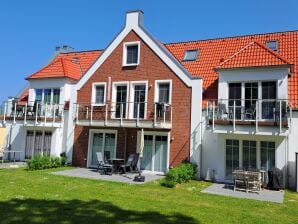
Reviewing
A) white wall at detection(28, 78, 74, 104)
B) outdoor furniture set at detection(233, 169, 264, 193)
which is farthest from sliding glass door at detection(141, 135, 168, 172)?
white wall at detection(28, 78, 74, 104)

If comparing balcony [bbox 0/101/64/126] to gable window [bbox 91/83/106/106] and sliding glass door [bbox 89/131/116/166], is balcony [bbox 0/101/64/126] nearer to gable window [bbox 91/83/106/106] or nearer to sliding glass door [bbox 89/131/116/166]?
gable window [bbox 91/83/106/106]

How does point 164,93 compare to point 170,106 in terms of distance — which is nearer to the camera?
point 170,106

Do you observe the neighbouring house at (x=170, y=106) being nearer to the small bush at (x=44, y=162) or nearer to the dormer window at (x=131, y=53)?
the dormer window at (x=131, y=53)

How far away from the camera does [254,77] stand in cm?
1752

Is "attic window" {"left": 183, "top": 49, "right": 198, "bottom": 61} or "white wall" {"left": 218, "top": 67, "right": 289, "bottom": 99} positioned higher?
"attic window" {"left": 183, "top": 49, "right": 198, "bottom": 61}

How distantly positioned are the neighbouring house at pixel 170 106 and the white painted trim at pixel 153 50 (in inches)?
2.5

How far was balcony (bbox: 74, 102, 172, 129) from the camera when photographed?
18.5 metres

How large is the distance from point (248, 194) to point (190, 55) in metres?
12.0

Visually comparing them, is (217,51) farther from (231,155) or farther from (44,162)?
(44,162)

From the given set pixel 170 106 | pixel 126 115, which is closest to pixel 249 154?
pixel 170 106

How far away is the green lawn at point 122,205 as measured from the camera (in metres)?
9.39

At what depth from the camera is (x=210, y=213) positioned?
34.1 feet

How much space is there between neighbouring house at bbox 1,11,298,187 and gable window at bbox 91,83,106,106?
0.07 meters

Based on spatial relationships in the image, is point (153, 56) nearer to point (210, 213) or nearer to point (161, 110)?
point (161, 110)
